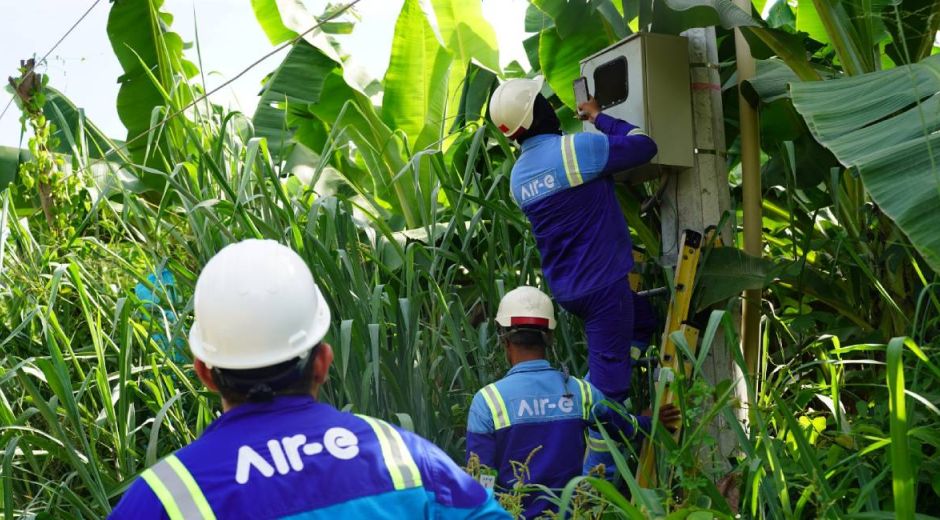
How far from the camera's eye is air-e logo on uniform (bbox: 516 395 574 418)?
3945mm

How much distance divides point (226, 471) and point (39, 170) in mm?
3869

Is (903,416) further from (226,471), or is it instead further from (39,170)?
(39,170)

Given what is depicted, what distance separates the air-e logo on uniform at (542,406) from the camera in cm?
395

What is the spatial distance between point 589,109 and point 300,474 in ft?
10.1

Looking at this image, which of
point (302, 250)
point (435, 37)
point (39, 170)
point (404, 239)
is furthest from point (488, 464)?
point (435, 37)

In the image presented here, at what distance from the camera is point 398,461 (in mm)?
1902

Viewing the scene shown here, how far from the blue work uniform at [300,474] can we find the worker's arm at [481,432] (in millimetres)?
1920

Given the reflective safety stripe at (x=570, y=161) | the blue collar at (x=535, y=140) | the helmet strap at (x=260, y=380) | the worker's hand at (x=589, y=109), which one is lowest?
the helmet strap at (x=260, y=380)

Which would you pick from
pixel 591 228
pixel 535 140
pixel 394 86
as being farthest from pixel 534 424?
pixel 394 86

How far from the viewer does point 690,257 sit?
169 inches

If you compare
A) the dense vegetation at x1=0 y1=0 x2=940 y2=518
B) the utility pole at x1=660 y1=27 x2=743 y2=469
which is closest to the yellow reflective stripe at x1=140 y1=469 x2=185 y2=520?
the dense vegetation at x1=0 y1=0 x2=940 y2=518

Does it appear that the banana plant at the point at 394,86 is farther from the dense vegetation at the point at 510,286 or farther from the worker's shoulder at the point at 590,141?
the worker's shoulder at the point at 590,141

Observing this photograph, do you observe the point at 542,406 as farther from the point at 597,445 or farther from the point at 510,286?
the point at 510,286

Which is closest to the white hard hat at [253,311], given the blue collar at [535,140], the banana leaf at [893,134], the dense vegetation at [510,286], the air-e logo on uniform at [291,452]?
the air-e logo on uniform at [291,452]
